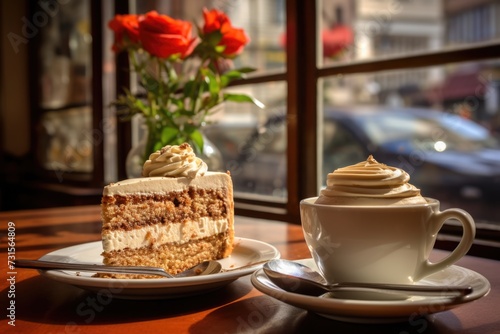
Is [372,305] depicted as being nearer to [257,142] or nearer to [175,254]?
[175,254]

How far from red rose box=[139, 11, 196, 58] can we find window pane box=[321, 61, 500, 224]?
2.38ft

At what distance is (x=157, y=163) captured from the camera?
107cm

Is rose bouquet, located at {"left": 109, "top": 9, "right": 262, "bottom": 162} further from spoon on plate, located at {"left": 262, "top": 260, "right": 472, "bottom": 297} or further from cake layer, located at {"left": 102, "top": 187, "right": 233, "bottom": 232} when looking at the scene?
spoon on plate, located at {"left": 262, "top": 260, "right": 472, "bottom": 297}

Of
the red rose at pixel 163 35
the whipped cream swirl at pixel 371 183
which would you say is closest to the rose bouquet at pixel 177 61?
the red rose at pixel 163 35

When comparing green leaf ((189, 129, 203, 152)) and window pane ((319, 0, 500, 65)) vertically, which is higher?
window pane ((319, 0, 500, 65))

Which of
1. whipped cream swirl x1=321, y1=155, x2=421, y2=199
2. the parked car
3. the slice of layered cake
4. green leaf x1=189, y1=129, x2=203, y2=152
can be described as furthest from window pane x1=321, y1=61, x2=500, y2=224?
whipped cream swirl x1=321, y1=155, x2=421, y2=199

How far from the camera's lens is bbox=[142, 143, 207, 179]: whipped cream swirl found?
3.48ft

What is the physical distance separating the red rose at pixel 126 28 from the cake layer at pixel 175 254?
660 mm

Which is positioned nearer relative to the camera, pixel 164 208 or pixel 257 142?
pixel 164 208

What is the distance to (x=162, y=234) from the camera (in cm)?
103

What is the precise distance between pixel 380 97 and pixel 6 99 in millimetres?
→ 3736

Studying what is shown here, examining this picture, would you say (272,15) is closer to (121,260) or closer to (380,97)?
(121,260)

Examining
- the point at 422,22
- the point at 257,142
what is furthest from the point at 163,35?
the point at 422,22

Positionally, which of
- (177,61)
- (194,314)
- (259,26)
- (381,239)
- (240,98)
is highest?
(259,26)
